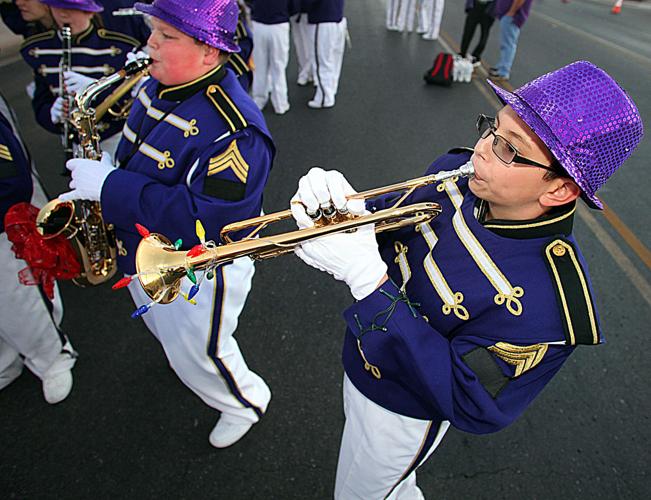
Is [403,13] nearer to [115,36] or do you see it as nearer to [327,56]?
[327,56]

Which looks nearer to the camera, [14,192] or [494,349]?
[494,349]

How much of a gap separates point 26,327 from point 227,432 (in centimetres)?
133

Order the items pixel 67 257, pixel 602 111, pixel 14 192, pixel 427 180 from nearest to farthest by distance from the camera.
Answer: pixel 602 111 < pixel 427 180 < pixel 14 192 < pixel 67 257

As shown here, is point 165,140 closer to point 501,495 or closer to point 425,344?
point 425,344

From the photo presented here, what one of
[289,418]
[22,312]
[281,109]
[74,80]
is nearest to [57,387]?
[22,312]

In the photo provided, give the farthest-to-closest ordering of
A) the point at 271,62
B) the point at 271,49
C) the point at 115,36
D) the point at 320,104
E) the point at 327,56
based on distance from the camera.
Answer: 1. the point at 320,104
2. the point at 327,56
3. the point at 271,62
4. the point at 271,49
5. the point at 115,36

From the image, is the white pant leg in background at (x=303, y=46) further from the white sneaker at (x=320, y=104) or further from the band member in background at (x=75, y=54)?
the band member in background at (x=75, y=54)

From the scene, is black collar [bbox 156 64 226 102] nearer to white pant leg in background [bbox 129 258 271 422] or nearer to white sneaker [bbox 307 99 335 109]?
white pant leg in background [bbox 129 258 271 422]

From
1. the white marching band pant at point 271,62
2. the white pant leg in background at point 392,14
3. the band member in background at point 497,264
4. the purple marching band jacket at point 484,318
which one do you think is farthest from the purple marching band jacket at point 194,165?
the white pant leg in background at point 392,14

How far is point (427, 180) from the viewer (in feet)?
5.15

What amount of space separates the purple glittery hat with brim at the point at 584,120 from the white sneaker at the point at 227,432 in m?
2.26

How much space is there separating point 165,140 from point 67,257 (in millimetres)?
915

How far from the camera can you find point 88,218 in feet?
8.23

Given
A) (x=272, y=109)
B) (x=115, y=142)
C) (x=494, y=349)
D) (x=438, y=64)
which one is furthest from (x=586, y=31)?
(x=494, y=349)
